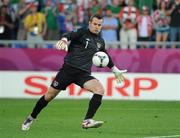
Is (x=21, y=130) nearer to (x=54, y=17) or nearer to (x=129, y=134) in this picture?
(x=129, y=134)

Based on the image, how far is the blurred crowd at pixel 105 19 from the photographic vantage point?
2400 centimetres

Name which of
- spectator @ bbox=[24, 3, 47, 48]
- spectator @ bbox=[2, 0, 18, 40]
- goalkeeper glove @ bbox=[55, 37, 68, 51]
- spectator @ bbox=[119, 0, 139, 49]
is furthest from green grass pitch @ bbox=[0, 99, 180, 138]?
spectator @ bbox=[2, 0, 18, 40]

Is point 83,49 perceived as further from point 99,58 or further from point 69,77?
point 69,77

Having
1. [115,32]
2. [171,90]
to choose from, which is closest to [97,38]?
[171,90]

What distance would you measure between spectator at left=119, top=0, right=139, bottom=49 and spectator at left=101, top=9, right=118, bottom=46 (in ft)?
0.82

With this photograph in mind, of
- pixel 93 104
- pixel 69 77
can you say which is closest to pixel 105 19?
pixel 69 77

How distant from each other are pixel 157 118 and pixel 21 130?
4280mm

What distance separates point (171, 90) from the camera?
882 inches

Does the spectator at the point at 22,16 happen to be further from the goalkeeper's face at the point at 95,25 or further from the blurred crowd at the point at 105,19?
the goalkeeper's face at the point at 95,25

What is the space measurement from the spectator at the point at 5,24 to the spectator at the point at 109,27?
3311mm

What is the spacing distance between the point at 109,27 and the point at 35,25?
8.55 feet

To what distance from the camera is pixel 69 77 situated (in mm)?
13320

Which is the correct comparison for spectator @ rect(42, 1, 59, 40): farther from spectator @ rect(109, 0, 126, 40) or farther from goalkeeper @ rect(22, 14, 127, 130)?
goalkeeper @ rect(22, 14, 127, 130)

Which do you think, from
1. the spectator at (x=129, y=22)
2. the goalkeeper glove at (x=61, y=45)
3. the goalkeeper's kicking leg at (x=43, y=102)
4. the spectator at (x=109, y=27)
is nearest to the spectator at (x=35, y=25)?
the spectator at (x=109, y=27)
